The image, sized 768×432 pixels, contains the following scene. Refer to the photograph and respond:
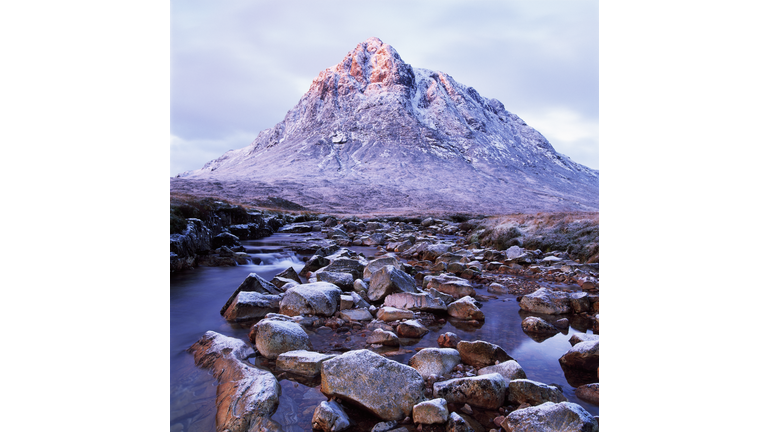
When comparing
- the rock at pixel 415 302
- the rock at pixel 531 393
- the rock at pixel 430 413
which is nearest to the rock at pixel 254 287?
the rock at pixel 415 302

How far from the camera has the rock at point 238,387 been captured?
2328 mm

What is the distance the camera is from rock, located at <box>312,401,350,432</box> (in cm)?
233

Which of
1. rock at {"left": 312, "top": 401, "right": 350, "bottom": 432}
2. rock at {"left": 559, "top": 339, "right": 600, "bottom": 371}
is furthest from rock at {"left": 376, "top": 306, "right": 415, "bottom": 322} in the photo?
rock at {"left": 312, "top": 401, "right": 350, "bottom": 432}

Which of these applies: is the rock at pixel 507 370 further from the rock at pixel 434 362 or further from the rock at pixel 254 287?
the rock at pixel 254 287

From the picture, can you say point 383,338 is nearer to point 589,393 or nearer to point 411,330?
point 411,330

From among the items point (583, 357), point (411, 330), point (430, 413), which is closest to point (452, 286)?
point (411, 330)

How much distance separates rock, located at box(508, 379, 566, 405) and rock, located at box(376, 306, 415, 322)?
→ 6.92 ft

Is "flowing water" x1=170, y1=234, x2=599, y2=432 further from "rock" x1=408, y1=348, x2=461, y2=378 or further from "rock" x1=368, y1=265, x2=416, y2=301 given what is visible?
"rock" x1=368, y1=265, x2=416, y2=301

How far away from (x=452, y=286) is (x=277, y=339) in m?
3.54
